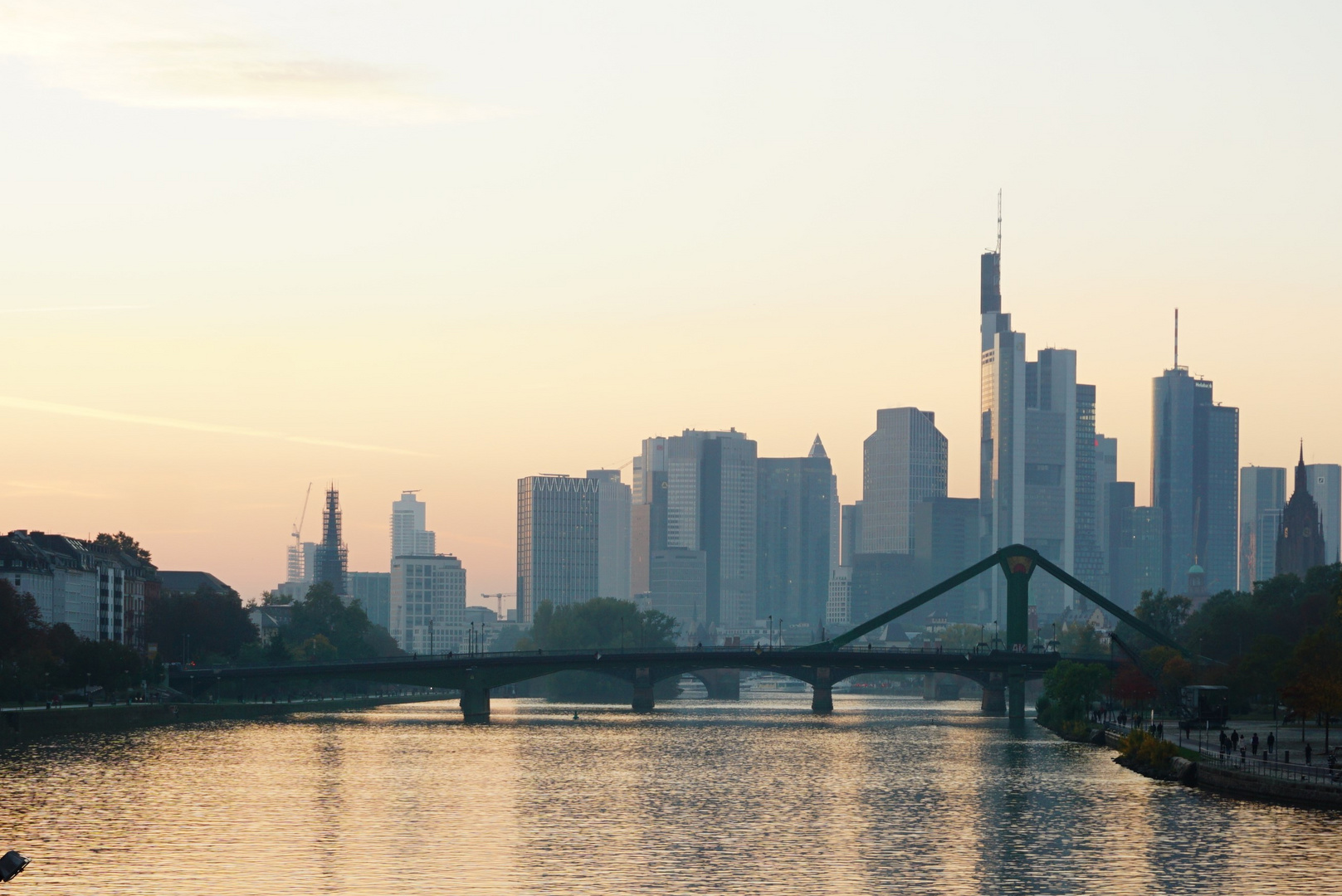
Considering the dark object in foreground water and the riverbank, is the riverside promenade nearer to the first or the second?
the riverbank

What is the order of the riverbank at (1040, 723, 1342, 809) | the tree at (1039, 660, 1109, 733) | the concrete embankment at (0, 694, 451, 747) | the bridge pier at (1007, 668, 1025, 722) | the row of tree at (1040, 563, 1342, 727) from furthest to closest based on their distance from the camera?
the bridge pier at (1007, 668, 1025, 722) → the tree at (1039, 660, 1109, 733) → the concrete embankment at (0, 694, 451, 747) → the row of tree at (1040, 563, 1342, 727) → the riverbank at (1040, 723, 1342, 809)

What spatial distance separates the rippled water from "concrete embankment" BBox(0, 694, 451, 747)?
7.08 meters

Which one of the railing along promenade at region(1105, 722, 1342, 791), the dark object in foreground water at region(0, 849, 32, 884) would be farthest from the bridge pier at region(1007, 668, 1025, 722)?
the dark object in foreground water at region(0, 849, 32, 884)

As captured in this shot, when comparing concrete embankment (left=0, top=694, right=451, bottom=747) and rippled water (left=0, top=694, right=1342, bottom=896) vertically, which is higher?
rippled water (left=0, top=694, right=1342, bottom=896)

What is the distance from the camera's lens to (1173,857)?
65188 millimetres

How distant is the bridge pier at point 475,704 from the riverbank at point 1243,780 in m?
84.7

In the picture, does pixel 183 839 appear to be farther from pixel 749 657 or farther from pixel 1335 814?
pixel 749 657

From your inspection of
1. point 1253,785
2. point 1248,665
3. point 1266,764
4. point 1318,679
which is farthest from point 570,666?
point 1253,785

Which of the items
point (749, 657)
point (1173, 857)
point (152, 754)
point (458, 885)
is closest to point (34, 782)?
point (152, 754)

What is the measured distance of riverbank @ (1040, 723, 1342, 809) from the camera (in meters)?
78.1

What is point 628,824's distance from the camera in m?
76.7

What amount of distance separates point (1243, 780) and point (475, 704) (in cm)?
10642

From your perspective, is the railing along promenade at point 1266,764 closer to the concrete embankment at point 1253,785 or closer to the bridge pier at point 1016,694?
the concrete embankment at point 1253,785

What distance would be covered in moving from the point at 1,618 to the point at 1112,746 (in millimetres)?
81421
